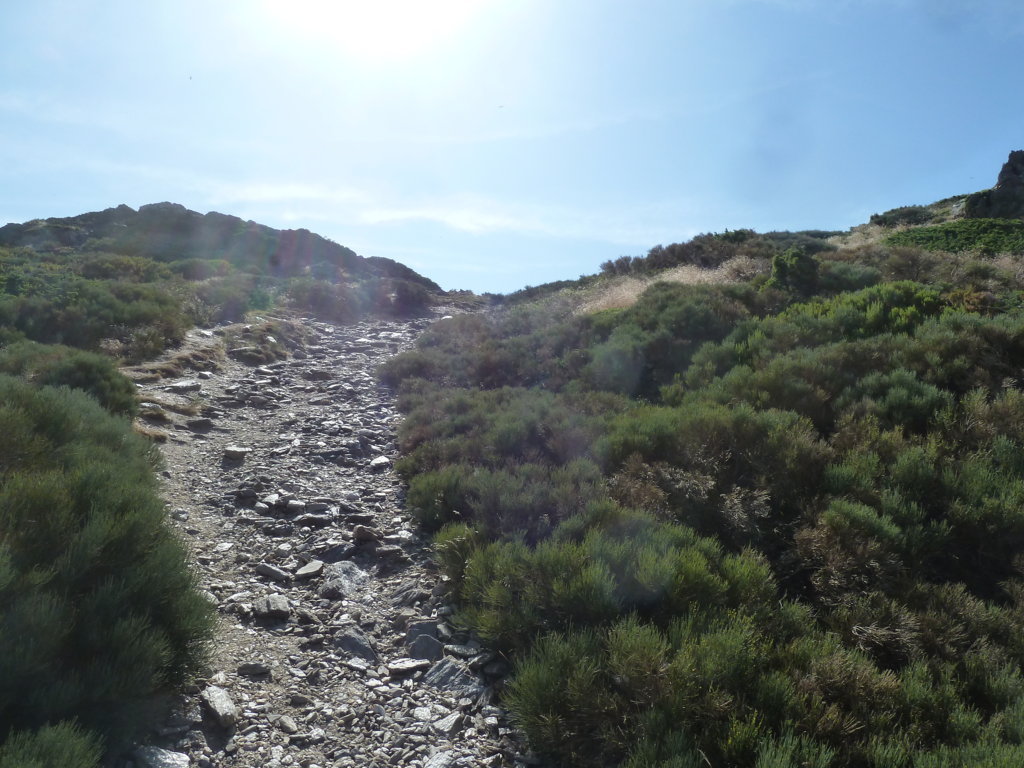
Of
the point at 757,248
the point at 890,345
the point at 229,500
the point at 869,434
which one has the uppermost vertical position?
the point at 757,248

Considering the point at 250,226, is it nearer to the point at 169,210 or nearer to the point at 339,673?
the point at 169,210

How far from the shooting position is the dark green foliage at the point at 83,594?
315 cm

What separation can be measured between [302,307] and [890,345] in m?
20.0

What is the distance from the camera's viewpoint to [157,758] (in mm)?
3396

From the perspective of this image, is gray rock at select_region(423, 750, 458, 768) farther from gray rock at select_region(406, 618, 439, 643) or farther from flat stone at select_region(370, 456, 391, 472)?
flat stone at select_region(370, 456, 391, 472)

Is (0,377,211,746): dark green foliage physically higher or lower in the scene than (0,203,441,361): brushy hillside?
lower

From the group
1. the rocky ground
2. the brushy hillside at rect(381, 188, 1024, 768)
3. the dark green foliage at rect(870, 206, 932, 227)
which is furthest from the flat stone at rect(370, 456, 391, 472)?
the dark green foliage at rect(870, 206, 932, 227)

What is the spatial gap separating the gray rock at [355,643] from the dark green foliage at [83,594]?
1103 mm

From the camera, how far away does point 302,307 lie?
77.7ft

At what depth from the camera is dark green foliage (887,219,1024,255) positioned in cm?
1848

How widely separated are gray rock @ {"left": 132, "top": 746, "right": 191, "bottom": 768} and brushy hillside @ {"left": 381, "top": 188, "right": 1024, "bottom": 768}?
1.94 m

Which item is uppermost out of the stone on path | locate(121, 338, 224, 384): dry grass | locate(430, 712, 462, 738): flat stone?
locate(121, 338, 224, 384): dry grass

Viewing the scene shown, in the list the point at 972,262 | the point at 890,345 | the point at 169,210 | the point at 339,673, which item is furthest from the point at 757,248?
the point at 169,210

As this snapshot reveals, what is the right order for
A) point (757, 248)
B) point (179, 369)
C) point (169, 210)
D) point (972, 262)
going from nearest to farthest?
1. point (179, 369)
2. point (972, 262)
3. point (757, 248)
4. point (169, 210)
